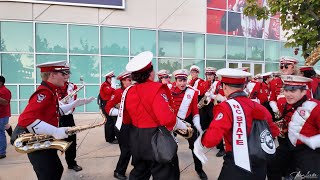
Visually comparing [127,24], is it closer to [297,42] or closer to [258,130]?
[297,42]

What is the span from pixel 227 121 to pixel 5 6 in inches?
482

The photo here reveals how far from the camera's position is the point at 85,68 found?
12.8m

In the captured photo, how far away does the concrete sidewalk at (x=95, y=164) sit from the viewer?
4930 millimetres

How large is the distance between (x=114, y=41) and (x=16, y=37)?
4271mm

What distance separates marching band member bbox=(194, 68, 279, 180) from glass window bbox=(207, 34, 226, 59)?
12503 millimetres

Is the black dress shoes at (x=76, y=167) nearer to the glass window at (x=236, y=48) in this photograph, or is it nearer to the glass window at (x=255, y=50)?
the glass window at (x=236, y=48)

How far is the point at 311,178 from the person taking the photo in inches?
122

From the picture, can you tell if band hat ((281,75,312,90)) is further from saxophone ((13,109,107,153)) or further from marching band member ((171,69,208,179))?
saxophone ((13,109,107,153))

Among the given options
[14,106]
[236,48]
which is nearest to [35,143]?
[14,106]

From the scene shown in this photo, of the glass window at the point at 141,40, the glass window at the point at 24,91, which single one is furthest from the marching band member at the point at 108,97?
the glass window at the point at 24,91

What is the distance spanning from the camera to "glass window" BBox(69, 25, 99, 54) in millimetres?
12508

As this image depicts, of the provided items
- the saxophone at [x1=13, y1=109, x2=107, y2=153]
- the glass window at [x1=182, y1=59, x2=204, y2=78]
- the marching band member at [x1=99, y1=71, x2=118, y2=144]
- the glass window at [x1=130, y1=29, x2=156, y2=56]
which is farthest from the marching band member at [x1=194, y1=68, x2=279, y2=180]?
the glass window at [x1=182, y1=59, x2=204, y2=78]

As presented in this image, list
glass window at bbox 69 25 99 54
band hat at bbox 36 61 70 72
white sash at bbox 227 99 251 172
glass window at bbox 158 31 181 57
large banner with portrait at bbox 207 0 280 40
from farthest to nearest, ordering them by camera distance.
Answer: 1. large banner with portrait at bbox 207 0 280 40
2. glass window at bbox 158 31 181 57
3. glass window at bbox 69 25 99 54
4. band hat at bbox 36 61 70 72
5. white sash at bbox 227 99 251 172

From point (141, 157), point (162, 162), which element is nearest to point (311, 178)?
point (162, 162)
